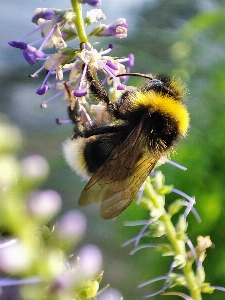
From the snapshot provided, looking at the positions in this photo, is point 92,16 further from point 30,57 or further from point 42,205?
point 42,205

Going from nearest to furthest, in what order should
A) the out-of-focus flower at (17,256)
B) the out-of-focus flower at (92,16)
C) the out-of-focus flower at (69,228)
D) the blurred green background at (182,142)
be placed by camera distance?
the out-of-focus flower at (17,256) < the out-of-focus flower at (69,228) < the out-of-focus flower at (92,16) < the blurred green background at (182,142)

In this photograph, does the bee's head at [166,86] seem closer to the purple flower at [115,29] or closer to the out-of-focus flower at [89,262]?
the purple flower at [115,29]

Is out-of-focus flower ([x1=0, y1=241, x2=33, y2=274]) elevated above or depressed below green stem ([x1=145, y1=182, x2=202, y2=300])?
above

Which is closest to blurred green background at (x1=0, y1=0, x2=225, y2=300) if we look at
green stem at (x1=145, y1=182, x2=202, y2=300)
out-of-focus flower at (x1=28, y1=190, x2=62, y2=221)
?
green stem at (x1=145, y1=182, x2=202, y2=300)

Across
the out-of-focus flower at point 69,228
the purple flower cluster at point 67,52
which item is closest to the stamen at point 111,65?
the purple flower cluster at point 67,52

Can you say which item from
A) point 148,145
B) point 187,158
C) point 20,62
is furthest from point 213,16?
point 20,62

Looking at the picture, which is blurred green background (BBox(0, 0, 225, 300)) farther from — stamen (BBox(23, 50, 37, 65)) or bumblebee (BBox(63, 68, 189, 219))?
stamen (BBox(23, 50, 37, 65))

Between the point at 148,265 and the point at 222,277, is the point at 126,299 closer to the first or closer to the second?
the point at 148,265
